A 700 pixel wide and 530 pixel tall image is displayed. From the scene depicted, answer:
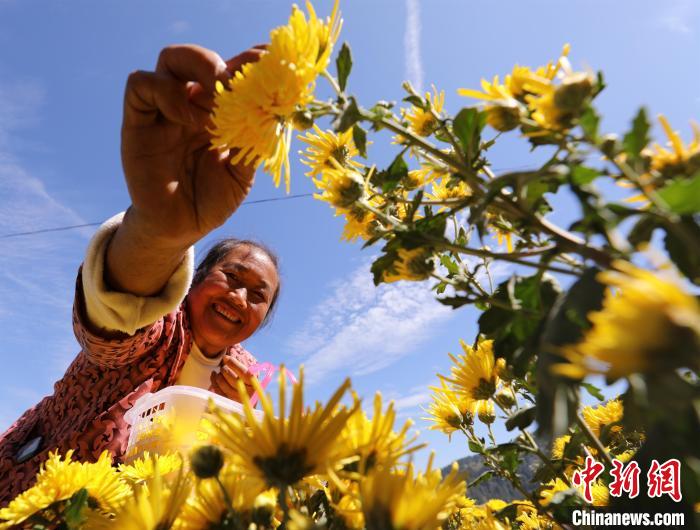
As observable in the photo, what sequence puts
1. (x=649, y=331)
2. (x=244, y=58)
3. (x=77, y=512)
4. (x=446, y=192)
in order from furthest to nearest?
(x=446, y=192), (x=244, y=58), (x=77, y=512), (x=649, y=331)

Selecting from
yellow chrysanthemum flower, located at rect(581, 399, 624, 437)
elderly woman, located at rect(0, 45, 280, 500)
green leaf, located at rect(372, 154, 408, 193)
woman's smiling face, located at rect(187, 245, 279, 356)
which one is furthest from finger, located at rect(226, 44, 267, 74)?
woman's smiling face, located at rect(187, 245, 279, 356)

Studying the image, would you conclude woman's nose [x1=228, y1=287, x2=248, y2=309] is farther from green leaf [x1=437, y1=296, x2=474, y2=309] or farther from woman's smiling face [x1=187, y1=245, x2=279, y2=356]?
green leaf [x1=437, y1=296, x2=474, y2=309]

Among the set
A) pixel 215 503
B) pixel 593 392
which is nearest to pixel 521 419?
pixel 593 392

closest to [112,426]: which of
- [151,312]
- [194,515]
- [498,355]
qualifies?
[151,312]

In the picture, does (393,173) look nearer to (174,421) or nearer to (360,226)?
(360,226)

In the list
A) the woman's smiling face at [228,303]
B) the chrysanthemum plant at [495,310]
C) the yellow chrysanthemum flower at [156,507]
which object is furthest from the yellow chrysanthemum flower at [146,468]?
the woman's smiling face at [228,303]

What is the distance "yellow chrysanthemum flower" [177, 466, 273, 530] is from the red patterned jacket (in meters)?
1.36

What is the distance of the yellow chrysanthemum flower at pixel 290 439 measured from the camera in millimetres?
380

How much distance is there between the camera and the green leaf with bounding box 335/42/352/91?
0.60m

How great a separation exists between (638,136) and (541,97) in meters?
0.19

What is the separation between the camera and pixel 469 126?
0.51 meters

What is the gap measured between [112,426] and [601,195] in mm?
1864

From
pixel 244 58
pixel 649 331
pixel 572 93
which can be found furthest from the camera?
pixel 244 58

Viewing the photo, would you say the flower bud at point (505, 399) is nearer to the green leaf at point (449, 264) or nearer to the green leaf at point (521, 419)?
the green leaf at point (521, 419)
